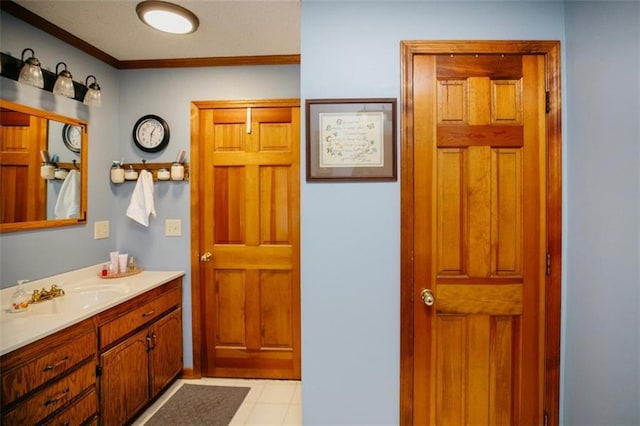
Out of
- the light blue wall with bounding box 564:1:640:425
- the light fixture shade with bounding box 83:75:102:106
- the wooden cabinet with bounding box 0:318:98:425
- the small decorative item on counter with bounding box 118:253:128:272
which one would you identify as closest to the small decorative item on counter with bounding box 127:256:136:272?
the small decorative item on counter with bounding box 118:253:128:272

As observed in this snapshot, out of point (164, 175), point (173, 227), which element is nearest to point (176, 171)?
point (164, 175)

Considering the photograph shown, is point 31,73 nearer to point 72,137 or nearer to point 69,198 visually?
point 72,137

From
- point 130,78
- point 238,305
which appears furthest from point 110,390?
point 130,78

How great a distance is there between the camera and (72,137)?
1.99m

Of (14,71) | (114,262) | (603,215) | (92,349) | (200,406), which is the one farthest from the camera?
(114,262)

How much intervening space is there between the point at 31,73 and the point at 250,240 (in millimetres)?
1626

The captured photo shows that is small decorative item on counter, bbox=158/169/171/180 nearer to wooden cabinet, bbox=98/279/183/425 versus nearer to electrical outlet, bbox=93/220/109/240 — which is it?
electrical outlet, bbox=93/220/109/240

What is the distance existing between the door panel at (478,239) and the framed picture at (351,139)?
0.14 m

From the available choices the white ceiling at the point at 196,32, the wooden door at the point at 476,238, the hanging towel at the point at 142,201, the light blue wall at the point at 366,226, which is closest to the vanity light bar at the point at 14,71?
the white ceiling at the point at 196,32

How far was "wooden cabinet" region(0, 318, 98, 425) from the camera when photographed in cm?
117

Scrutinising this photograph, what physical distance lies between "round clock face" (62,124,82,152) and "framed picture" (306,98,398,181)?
1.73 m

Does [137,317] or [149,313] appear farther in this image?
[149,313]

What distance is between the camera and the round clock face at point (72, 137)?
1.94m

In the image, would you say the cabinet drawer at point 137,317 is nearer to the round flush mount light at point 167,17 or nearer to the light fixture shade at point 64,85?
the light fixture shade at point 64,85
